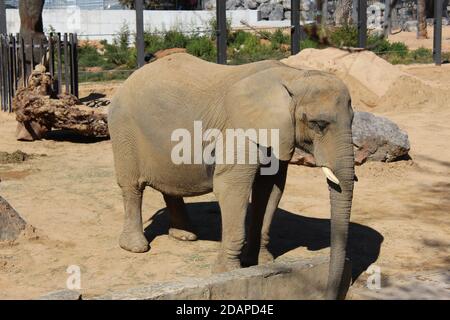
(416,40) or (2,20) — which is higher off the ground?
(2,20)

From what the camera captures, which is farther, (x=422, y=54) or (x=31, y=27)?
(x=422, y=54)

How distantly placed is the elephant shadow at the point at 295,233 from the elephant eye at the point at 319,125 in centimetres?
136

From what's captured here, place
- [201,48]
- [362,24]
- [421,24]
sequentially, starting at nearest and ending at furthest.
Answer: [362,24], [201,48], [421,24]

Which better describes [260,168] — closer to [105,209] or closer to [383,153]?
[105,209]

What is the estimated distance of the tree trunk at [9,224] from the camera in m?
6.98

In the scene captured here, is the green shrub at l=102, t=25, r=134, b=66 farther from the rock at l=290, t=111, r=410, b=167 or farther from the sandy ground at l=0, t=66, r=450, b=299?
the rock at l=290, t=111, r=410, b=167

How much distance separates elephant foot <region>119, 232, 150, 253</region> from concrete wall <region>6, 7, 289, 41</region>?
86.0 ft

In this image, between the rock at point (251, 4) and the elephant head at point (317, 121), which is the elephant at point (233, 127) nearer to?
the elephant head at point (317, 121)

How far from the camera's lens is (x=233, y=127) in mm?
5793

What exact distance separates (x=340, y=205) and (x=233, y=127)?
3.59 feet

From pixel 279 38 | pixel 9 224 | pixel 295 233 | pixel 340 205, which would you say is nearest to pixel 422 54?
pixel 279 38

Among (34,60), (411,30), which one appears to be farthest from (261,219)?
(411,30)

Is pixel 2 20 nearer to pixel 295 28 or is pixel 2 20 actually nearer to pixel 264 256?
pixel 295 28
